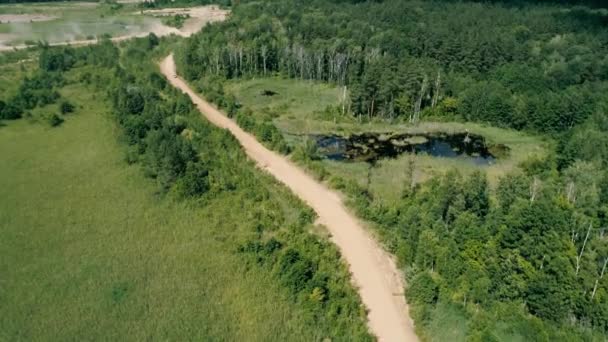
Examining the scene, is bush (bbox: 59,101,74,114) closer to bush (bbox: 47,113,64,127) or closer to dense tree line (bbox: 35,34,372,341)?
dense tree line (bbox: 35,34,372,341)

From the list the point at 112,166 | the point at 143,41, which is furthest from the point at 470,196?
the point at 143,41

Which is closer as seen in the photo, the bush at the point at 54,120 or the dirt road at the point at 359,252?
the dirt road at the point at 359,252

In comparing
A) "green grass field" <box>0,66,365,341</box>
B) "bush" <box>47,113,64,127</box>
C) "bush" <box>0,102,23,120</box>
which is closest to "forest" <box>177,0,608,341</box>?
"green grass field" <box>0,66,365,341</box>

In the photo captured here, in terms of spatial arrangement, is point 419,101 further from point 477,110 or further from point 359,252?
point 359,252

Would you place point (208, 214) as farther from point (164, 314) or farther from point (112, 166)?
point (112, 166)

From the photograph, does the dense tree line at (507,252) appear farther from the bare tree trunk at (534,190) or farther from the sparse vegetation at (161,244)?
the sparse vegetation at (161,244)

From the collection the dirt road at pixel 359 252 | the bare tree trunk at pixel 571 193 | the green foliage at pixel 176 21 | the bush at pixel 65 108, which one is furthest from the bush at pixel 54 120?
the green foliage at pixel 176 21
